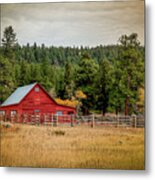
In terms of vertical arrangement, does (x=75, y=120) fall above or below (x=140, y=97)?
below

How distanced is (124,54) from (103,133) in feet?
1.42

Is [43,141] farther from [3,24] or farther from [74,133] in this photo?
[3,24]

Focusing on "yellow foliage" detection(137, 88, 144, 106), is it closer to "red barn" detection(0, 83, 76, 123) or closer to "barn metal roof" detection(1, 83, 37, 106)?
"red barn" detection(0, 83, 76, 123)

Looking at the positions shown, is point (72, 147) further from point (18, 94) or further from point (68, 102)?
point (18, 94)

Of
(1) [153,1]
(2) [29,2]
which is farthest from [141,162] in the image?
Result: (2) [29,2]

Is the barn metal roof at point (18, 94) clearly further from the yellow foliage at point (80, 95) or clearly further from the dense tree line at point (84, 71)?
the yellow foliage at point (80, 95)

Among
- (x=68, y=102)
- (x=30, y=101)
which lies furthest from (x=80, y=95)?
(x=30, y=101)

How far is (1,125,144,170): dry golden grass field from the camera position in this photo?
8.41 feet

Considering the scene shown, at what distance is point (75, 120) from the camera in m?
2.63

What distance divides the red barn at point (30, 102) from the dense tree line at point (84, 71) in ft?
0.10

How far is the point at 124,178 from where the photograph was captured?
8.42 ft

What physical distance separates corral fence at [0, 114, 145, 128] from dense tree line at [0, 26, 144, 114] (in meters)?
0.04

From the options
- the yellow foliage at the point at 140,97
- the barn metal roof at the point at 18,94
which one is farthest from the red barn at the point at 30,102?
the yellow foliage at the point at 140,97

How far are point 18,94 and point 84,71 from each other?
0.38m
